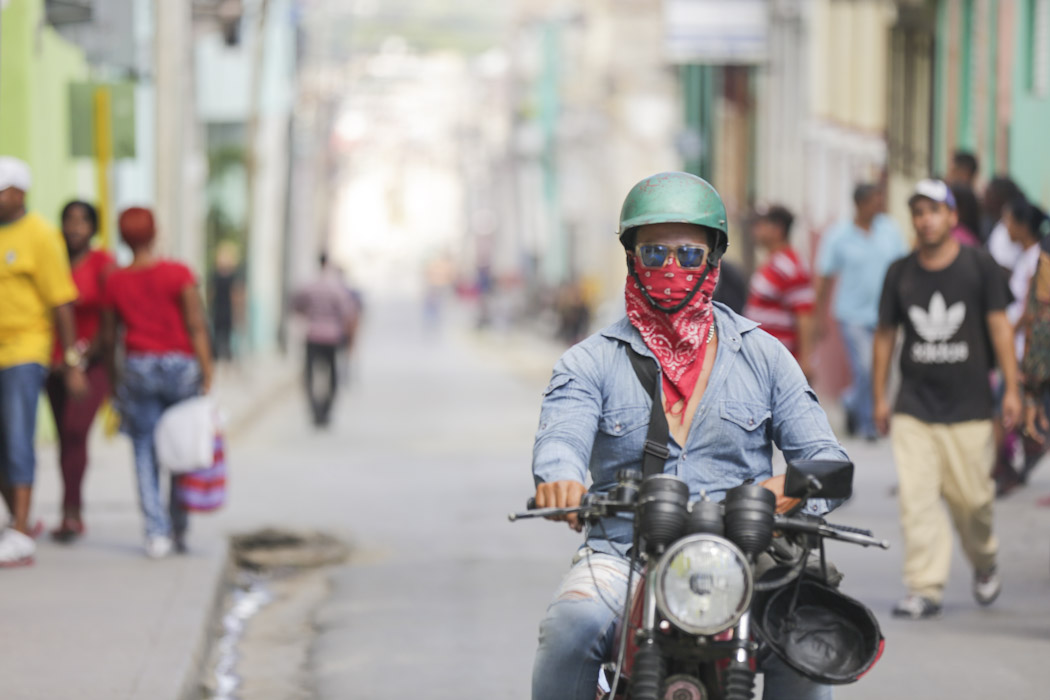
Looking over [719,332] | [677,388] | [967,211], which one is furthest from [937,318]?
[677,388]

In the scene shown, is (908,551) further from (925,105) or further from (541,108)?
(541,108)

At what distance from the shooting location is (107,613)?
8484 mm

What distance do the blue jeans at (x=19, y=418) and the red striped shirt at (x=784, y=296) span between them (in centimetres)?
434

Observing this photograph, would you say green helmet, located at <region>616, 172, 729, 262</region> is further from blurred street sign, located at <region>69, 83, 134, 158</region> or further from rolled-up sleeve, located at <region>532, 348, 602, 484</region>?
blurred street sign, located at <region>69, 83, 134, 158</region>

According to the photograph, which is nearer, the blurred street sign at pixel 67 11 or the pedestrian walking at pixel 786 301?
the pedestrian walking at pixel 786 301

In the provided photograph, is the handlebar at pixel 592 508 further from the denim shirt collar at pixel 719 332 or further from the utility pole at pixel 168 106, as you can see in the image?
the utility pole at pixel 168 106

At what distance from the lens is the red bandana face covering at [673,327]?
15.0 ft

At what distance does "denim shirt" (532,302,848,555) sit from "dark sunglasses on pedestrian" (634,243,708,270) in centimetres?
19

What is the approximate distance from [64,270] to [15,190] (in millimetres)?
456

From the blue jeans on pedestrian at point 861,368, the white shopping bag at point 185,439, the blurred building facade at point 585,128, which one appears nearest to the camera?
the white shopping bag at point 185,439

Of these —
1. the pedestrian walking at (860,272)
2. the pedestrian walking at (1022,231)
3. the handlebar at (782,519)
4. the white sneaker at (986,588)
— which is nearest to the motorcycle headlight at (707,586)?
the handlebar at (782,519)

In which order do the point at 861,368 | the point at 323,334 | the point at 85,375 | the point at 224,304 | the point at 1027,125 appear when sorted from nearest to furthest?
the point at 85,375 → the point at 861,368 → the point at 1027,125 → the point at 323,334 → the point at 224,304

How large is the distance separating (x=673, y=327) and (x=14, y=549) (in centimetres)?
591

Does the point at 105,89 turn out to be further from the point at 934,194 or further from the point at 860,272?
the point at 934,194
